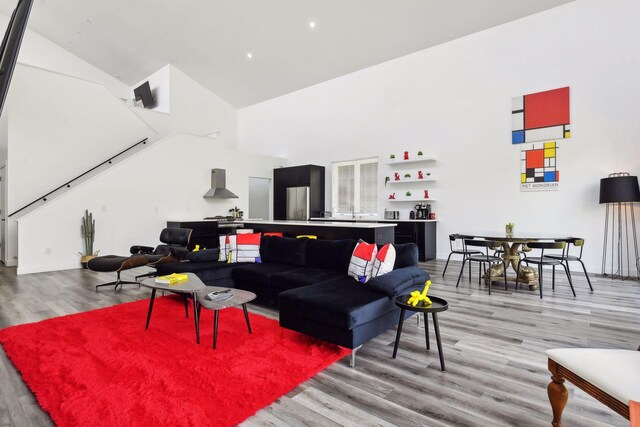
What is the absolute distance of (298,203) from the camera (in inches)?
376

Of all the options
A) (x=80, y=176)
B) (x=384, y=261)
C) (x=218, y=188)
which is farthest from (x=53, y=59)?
(x=384, y=261)

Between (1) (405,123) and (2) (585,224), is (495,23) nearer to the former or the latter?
(1) (405,123)

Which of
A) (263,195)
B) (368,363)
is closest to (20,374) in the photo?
(368,363)

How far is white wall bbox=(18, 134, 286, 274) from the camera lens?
6188 millimetres

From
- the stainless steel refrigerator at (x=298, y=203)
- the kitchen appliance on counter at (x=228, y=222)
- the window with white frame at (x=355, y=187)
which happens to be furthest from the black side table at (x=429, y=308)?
the stainless steel refrigerator at (x=298, y=203)

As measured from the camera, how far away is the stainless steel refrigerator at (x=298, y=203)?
368 inches

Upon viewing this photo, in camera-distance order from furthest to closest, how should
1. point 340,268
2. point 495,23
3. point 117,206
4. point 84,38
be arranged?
point 84,38 → point 117,206 → point 495,23 → point 340,268

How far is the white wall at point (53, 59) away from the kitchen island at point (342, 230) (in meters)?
6.94

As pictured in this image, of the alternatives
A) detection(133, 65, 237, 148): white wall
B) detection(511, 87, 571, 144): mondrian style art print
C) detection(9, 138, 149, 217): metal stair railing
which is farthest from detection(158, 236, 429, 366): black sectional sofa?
detection(133, 65, 237, 148): white wall

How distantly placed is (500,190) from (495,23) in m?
3.24

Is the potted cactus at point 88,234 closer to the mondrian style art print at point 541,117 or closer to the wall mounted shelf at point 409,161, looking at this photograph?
the wall mounted shelf at point 409,161

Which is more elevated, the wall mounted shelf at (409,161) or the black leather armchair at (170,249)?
the wall mounted shelf at (409,161)

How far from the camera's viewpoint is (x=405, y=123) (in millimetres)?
7871

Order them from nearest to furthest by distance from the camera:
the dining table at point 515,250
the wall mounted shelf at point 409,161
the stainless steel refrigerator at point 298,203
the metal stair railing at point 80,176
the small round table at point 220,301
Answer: the small round table at point 220,301 < the dining table at point 515,250 < the metal stair railing at point 80,176 < the wall mounted shelf at point 409,161 < the stainless steel refrigerator at point 298,203
